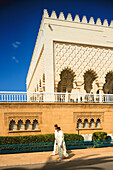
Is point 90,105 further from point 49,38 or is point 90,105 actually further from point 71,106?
point 49,38

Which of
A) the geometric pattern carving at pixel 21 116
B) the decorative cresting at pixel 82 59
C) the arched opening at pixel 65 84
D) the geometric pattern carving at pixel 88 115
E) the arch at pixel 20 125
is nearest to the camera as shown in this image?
the geometric pattern carving at pixel 21 116

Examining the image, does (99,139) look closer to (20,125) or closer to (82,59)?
(20,125)

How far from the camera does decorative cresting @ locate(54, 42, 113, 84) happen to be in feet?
41.3

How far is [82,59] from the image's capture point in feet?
43.1

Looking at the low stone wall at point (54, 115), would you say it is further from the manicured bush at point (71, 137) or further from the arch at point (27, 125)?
the manicured bush at point (71, 137)

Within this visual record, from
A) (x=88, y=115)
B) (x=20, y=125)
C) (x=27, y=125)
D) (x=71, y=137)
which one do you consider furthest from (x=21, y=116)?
(x=88, y=115)

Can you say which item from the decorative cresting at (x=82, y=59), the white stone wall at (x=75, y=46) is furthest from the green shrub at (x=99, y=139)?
the decorative cresting at (x=82, y=59)

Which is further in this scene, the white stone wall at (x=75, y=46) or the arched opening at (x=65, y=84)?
the arched opening at (x=65, y=84)

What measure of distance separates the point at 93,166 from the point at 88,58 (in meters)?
9.22

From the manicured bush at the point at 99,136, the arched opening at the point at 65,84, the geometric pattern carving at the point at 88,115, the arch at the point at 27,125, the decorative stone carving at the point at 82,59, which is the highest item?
the decorative stone carving at the point at 82,59

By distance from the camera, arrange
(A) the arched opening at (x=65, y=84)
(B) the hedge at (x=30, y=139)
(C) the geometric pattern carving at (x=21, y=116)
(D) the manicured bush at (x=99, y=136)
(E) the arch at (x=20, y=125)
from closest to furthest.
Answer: (B) the hedge at (x=30, y=139), (C) the geometric pattern carving at (x=21, y=116), (E) the arch at (x=20, y=125), (D) the manicured bush at (x=99, y=136), (A) the arched opening at (x=65, y=84)

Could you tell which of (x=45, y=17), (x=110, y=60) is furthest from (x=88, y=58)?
(x=45, y=17)

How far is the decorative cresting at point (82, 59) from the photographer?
41.3ft

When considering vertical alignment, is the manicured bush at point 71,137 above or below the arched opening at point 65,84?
below
